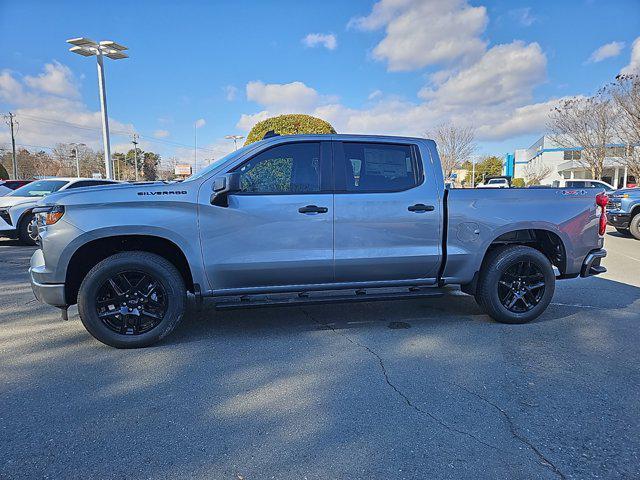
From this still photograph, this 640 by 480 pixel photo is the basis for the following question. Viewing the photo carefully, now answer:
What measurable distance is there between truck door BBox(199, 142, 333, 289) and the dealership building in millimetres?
28914

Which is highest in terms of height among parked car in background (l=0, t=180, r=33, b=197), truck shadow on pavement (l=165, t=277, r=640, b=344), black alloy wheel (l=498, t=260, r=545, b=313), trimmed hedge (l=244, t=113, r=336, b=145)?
trimmed hedge (l=244, t=113, r=336, b=145)

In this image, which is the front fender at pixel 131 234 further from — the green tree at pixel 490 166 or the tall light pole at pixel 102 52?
the green tree at pixel 490 166

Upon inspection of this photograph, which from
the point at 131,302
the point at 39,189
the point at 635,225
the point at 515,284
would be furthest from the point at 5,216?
the point at 635,225

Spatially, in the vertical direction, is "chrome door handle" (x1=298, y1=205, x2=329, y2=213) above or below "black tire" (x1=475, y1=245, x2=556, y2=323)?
above

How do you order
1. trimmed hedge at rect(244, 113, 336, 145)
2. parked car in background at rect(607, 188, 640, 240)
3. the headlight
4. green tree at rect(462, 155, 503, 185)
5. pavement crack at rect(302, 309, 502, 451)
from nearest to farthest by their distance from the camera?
pavement crack at rect(302, 309, 502, 451) → the headlight → parked car in background at rect(607, 188, 640, 240) → trimmed hedge at rect(244, 113, 336, 145) → green tree at rect(462, 155, 503, 185)

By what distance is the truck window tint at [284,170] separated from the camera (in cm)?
398

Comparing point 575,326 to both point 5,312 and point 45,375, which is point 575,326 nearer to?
point 45,375

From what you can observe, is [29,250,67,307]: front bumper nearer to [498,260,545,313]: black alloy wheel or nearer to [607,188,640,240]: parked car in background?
[498,260,545,313]: black alloy wheel

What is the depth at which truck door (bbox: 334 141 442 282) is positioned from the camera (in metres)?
4.05

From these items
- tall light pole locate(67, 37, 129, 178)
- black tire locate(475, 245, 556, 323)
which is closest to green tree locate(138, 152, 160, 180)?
tall light pole locate(67, 37, 129, 178)

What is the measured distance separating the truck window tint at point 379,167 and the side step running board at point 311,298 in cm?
108

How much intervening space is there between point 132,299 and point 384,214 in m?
2.53

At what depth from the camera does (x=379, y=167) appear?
4.26 metres

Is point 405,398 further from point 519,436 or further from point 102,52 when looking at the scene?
point 102,52
